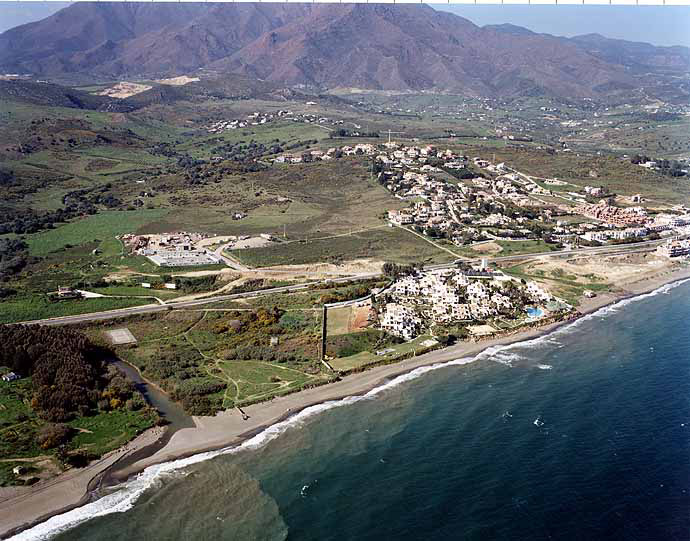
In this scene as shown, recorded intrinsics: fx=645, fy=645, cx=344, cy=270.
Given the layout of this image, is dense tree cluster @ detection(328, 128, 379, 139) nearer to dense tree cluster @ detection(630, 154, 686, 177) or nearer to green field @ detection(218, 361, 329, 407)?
dense tree cluster @ detection(630, 154, 686, 177)

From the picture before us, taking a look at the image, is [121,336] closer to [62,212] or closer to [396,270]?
[396,270]

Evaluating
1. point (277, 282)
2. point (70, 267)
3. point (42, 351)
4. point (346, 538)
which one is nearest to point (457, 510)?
point (346, 538)

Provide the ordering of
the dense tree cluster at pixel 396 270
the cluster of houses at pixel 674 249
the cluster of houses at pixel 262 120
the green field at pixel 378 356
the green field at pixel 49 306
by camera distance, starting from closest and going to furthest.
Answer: the green field at pixel 378 356, the green field at pixel 49 306, the dense tree cluster at pixel 396 270, the cluster of houses at pixel 674 249, the cluster of houses at pixel 262 120

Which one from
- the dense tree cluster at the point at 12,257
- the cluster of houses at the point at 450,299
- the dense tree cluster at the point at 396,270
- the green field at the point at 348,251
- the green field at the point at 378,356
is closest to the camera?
the green field at the point at 378,356

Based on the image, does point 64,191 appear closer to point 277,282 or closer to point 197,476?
point 277,282

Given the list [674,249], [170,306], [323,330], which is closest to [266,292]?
[170,306]

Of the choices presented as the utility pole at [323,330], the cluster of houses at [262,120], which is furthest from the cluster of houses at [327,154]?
the utility pole at [323,330]

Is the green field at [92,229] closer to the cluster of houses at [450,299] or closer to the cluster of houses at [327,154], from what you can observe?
the cluster of houses at [327,154]
